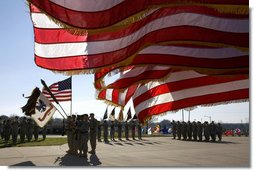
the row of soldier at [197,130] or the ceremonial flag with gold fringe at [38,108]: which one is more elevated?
the ceremonial flag with gold fringe at [38,108]

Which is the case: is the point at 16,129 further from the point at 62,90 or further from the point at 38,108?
the point at 38,108

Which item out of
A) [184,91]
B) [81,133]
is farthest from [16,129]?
[184,91]

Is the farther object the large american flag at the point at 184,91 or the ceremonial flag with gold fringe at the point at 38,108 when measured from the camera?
the ceremonial flag with gold fringe at the point at 38,108

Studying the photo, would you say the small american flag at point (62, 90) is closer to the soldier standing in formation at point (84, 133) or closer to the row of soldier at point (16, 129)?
the soldier standing in formation at point (84, 133)

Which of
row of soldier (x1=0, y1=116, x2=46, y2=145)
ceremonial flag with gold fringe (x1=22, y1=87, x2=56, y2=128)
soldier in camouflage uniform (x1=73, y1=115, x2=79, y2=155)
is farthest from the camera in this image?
row of soldier (x1=0, y1=116, x2=46, y2=145)

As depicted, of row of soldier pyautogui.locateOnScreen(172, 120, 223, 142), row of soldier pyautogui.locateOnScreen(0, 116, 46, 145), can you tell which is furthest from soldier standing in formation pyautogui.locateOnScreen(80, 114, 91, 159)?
row of soldier pyautogui.locateOnScreen(172, 120, 223, 142)

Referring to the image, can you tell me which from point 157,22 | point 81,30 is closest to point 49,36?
point 81,30

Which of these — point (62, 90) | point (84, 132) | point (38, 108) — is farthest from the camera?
point (62, 90)

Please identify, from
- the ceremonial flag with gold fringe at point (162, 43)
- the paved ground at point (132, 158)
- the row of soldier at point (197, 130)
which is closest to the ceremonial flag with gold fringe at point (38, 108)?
the paved ground at point (132, 158)

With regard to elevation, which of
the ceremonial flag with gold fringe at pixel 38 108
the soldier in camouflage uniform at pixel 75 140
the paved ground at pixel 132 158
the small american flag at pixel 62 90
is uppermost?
the small american flag at pixel 62 90

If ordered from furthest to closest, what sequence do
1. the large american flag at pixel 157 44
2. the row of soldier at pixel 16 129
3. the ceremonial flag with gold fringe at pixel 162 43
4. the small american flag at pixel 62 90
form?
the row of soldier at pixel 16 129
the small american flag at pixel 62 90
the ceremonial flag with gold fringe at pixel 162 43
the large american flag at pixel 157 44

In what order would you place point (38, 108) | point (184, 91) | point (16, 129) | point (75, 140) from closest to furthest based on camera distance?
point (184, 91)
point (38, 108)
point (75, 140)
point (16, 129)

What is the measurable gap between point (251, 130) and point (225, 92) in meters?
0.98

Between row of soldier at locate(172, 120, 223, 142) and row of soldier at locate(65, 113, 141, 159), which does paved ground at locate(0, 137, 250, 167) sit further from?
row of soldier at locate(172, 120, 223, 142)
